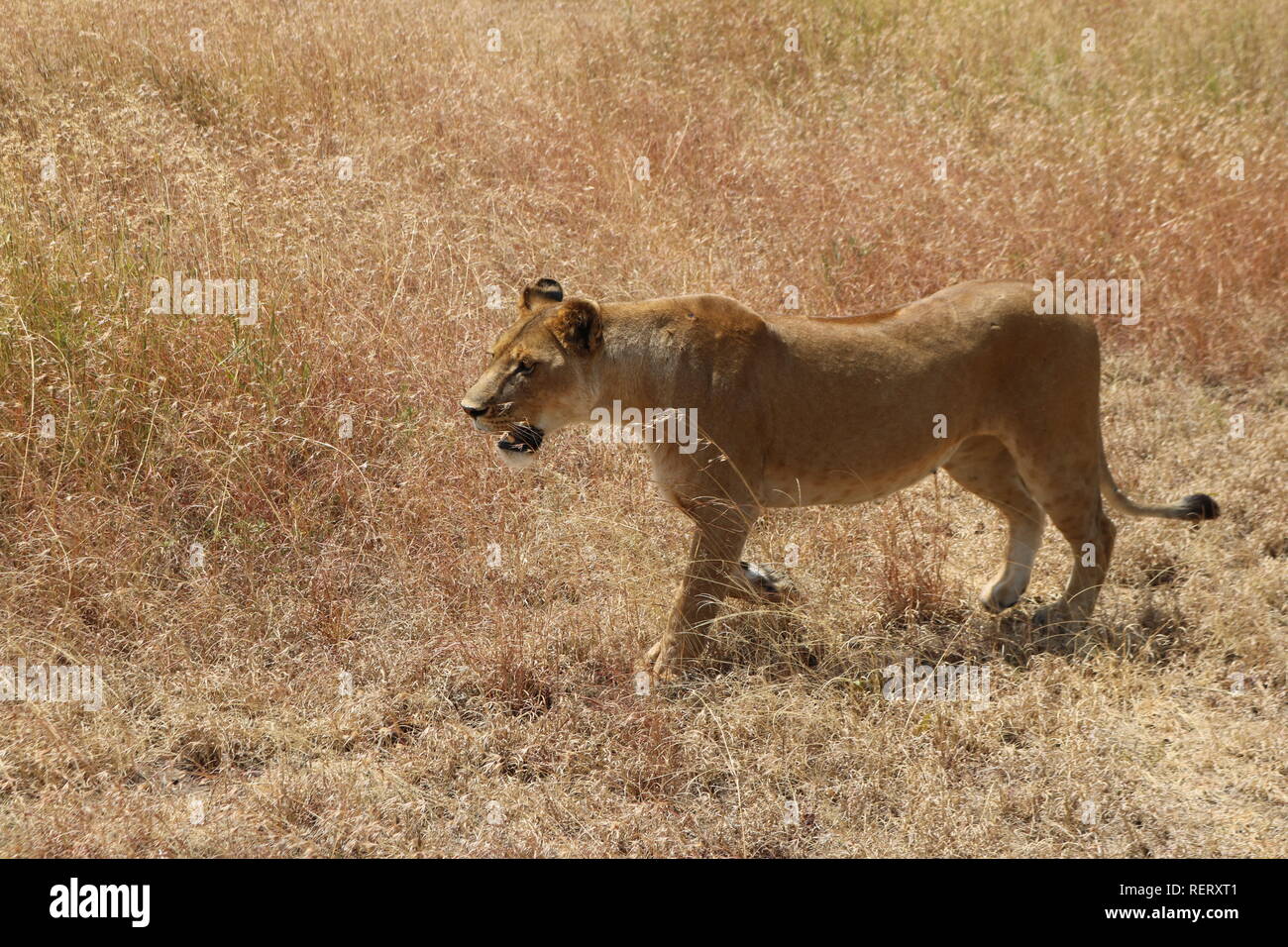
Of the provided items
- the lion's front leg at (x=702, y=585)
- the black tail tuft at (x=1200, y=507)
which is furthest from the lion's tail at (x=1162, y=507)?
the lion's front leg at (x=702, y=585)

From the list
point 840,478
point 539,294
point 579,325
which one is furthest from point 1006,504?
point 539,294

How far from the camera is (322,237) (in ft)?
22.4

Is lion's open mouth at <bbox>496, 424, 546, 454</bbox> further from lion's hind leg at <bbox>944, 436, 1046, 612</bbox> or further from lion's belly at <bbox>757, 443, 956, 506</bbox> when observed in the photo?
lion's hind leg at <bbox>944, 436, 1046, 612</bbox>

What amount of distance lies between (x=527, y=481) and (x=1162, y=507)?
113 inches

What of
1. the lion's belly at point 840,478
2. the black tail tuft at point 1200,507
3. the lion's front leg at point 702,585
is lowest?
the lion's front leg at point 702,585

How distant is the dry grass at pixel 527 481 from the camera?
416 centimetres

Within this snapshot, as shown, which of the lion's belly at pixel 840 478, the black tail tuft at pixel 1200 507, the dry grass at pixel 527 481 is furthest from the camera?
the black tail tuft at pixel 1200 507

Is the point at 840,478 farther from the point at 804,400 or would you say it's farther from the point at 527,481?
the point at 527,481

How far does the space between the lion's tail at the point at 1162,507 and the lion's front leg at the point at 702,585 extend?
5.69 feet

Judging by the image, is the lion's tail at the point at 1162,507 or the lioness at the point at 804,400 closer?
the lioness at the point at 804,400

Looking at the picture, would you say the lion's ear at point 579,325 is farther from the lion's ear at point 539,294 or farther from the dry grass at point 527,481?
the dry grass at point 527,481

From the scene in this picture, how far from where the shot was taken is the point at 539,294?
5.00 m

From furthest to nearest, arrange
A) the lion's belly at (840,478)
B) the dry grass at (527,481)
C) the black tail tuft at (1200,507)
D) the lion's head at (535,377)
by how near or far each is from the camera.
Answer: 1. the black tail tuft at (1200,507)
2. the lion's belly at (840,478)
3. the lion's head at (535,377)
4. the dry grass at (527,481)

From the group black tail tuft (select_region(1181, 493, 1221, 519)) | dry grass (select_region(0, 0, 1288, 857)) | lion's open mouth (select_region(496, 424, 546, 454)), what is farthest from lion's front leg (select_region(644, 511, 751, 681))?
black tail tuft (select_region(1181, 493, 1221, 519))
